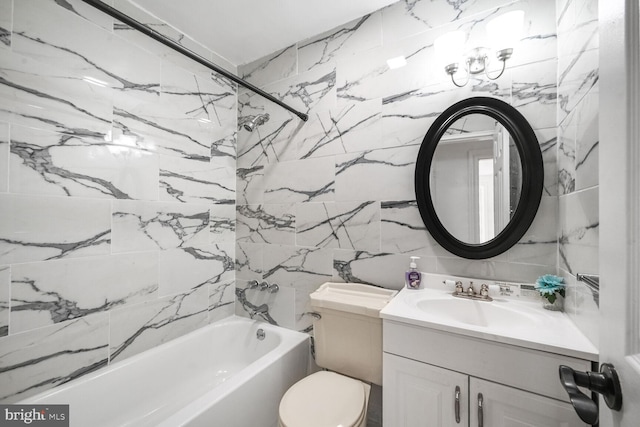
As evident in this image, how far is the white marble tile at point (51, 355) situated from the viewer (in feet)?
3.60

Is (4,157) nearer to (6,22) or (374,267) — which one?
(6,22)

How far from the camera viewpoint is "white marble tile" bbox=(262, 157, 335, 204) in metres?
1.68

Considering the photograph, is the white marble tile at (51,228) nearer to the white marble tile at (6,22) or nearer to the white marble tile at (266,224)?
the white marble tile at (6,22)

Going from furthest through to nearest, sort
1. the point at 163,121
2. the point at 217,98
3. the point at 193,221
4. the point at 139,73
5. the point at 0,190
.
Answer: the point at 217,98, the point at 193,221, the point at 163,121, the point at 139,73, the point at 0,190

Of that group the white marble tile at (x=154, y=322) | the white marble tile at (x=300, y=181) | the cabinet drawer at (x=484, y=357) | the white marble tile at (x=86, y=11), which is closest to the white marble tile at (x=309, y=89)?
the white marble tile at (x=300, y=181)

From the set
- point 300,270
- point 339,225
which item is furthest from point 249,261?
point 339,225

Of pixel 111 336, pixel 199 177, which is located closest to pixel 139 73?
pixel 199 177

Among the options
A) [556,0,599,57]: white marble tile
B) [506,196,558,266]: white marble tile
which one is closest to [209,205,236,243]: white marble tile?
[506,196,558,266]: white marble tile

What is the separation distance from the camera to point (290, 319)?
71.2 inches

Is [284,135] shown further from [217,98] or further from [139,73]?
[139,73]

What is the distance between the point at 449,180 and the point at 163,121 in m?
A: 1.75

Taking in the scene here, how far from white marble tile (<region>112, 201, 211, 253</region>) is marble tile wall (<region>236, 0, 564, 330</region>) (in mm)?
341
